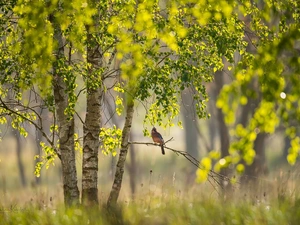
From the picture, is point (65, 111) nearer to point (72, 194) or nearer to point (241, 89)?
point (72, 194)

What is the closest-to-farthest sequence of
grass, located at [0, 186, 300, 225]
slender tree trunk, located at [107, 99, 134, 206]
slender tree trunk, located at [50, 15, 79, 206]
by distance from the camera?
grass, located at [0, 186, 300, 225]
slender tree trunk, located at [50, 15, 79, 206]
slender tree trunk, located at [107, 99, 134, 206]

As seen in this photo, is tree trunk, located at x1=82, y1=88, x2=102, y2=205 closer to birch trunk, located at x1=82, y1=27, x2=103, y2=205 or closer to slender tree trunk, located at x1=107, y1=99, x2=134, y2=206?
birch trunk, located at x1=82, y1=27, x2=103, y2=205

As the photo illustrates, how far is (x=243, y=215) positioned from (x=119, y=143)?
5915mm

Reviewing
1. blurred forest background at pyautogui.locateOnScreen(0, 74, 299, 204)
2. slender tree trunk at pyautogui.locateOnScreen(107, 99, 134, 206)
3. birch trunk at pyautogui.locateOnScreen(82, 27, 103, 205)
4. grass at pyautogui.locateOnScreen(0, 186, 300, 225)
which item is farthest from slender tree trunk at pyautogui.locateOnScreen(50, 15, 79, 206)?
grass at pyautogui.locateOnScreen(0, 186, 300, 225)

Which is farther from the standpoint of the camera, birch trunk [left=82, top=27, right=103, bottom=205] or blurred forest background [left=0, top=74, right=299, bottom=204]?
birch trunk [left=82, top=27, right=103, bottom=205]

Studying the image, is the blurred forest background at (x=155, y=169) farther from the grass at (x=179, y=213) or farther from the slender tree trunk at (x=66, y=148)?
the grass at (x=179, y=213)

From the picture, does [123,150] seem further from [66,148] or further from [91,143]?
[66,148]

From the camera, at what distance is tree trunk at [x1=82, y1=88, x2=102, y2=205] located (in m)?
14.9

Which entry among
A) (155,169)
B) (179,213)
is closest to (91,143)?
(179,213)

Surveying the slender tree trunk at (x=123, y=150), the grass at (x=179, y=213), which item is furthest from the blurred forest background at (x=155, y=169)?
the grass at (x=179, y=213)

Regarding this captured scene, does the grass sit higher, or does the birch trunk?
the birch trunk

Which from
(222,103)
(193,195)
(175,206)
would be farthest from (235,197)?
(222,103)

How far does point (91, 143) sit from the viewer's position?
15.0m

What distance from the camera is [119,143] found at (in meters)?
16.2
